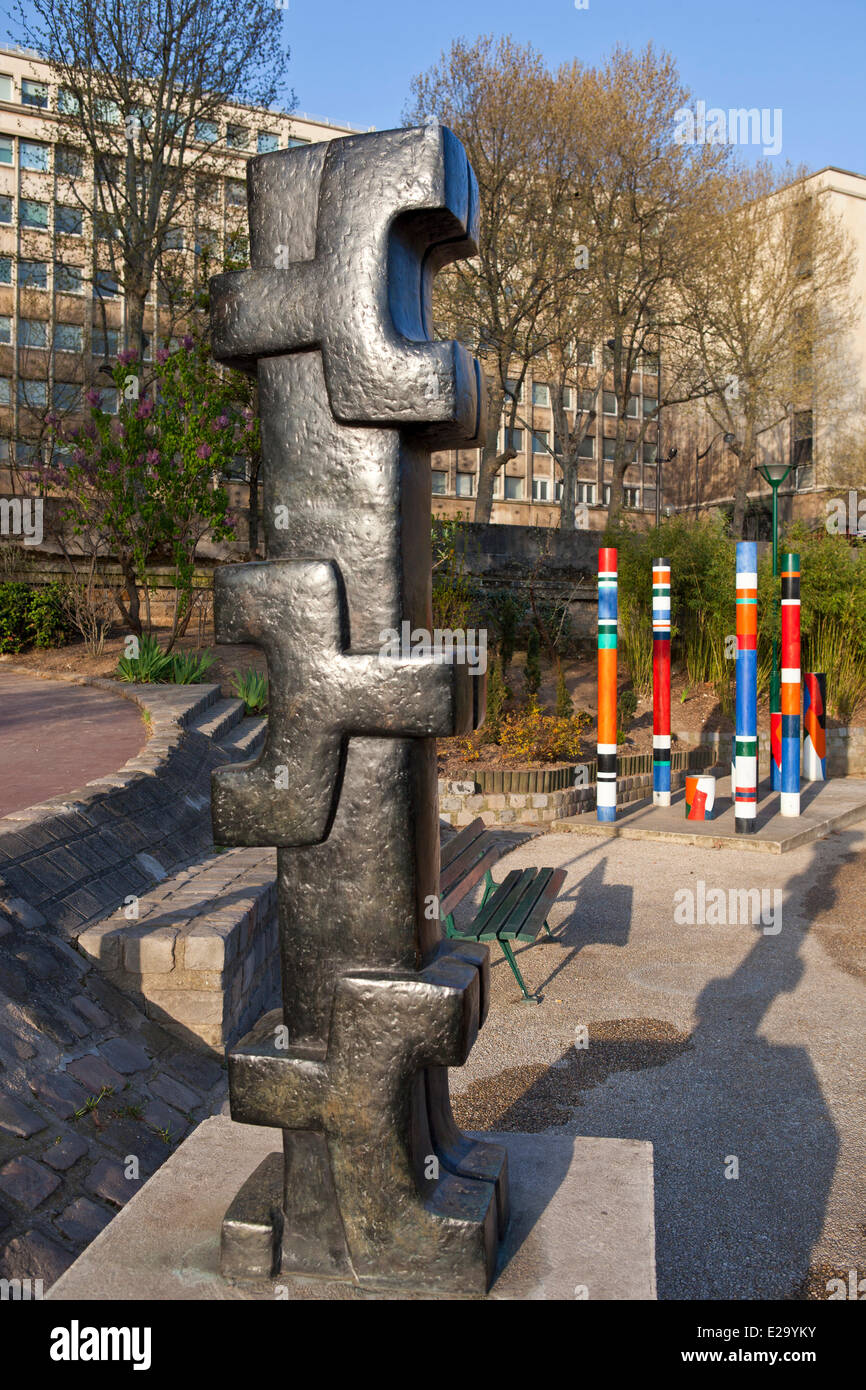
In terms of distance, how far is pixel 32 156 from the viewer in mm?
39219

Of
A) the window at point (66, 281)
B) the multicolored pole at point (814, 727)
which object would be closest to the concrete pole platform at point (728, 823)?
the multicolored pole at point (814, 727)

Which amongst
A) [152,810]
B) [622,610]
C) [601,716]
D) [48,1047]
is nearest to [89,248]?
[622,610]

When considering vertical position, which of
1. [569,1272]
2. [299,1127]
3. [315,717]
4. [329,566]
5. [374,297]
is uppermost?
[374,297]

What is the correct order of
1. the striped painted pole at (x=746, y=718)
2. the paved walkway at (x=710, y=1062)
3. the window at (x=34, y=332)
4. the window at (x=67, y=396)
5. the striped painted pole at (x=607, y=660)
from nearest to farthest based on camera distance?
the paved walkway at (x=710, y=1062), the striped painted pole at (x=746, y=718), the striped painted pole at (x=607, y=660), the window at (x=67, y=396), the window at (x=34, y=332)

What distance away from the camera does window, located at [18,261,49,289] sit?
3703 cm

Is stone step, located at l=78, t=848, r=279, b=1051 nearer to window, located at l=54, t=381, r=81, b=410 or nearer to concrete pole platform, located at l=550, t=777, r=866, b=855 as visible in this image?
concrete pole platform, located at l=550, t=777, r=866, b=855

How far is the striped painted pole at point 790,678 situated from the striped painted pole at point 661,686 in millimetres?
1163

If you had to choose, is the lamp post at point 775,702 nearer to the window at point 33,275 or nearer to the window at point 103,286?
the window at point 103,286

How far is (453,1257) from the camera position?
206cm

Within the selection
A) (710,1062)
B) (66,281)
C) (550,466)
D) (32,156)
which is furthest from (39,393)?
(710,1062)

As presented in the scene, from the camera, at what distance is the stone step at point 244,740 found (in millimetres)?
8477

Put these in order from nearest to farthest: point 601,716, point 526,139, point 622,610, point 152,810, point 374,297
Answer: point 374,297 < point 152,810 < point 601,716 < point 622,610 < point 526,139

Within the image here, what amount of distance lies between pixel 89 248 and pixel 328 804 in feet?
114
